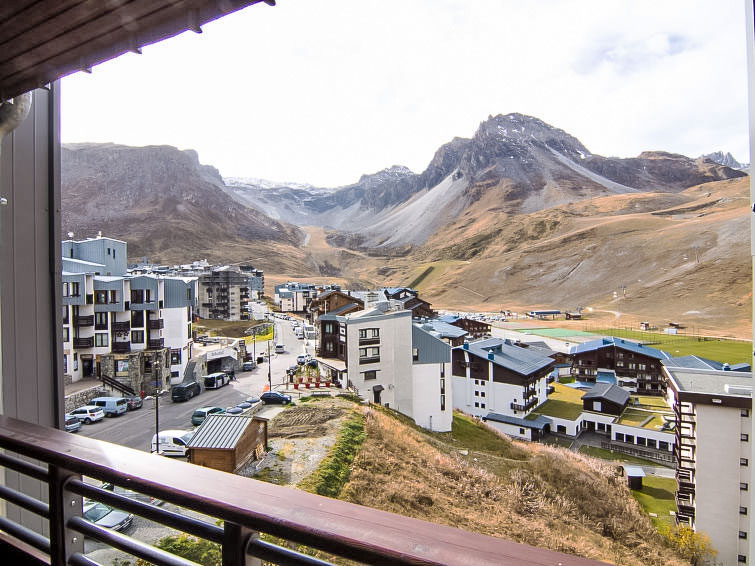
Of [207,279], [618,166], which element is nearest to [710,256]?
[207,279]

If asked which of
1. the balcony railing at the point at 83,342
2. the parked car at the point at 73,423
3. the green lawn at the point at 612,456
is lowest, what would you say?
the green lawn at the point at 612,456

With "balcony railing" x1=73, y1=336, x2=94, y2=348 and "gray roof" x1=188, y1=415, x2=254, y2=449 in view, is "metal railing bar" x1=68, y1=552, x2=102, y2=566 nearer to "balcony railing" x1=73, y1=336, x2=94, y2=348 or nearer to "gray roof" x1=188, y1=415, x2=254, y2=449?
"gray roof" x1=188, y1=415, x2=254, y2=449

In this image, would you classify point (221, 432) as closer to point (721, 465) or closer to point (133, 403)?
point (133, 403)

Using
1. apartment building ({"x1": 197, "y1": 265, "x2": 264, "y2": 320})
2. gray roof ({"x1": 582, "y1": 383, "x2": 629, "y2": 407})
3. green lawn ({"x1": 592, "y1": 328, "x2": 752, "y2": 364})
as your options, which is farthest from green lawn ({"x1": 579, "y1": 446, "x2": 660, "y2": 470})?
apartment building ({"x1": 197, "y1": 265, "x2": 264, "y2": 320})

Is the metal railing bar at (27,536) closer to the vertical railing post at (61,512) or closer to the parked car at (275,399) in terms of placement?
the vertical railing post at (61,512)

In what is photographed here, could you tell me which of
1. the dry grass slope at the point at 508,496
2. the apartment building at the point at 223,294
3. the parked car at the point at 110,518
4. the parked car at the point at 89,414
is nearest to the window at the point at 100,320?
the parked car at the point at 89,414

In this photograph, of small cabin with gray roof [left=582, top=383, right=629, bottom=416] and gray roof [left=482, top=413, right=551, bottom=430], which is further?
small cabin with gray roof [left=582, top=383, right=629, bottom=416]

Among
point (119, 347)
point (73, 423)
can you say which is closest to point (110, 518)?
point (73, 423)
